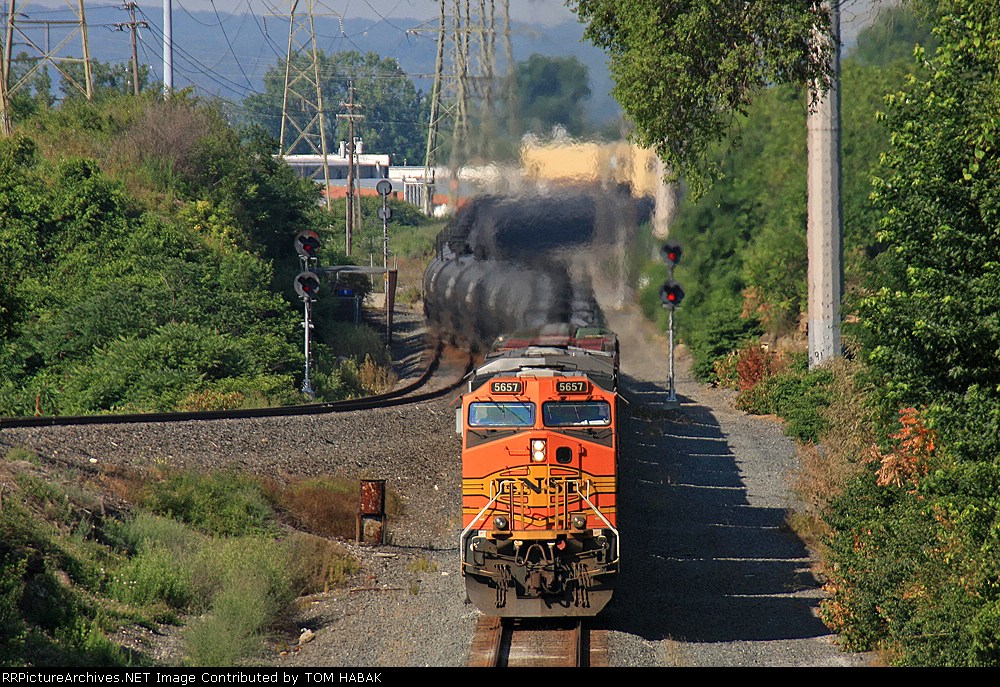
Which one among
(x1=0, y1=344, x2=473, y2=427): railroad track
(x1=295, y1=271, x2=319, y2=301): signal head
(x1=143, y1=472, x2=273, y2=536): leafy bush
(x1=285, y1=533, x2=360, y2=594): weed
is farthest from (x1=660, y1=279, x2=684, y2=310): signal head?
(x1=285, y1=533, x2=360, y2=594): weed

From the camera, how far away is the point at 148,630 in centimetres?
1519

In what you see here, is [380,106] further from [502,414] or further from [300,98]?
[502,414]

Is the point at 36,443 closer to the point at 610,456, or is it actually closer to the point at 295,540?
the point at 295,540

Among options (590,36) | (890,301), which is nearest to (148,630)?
(890,301)

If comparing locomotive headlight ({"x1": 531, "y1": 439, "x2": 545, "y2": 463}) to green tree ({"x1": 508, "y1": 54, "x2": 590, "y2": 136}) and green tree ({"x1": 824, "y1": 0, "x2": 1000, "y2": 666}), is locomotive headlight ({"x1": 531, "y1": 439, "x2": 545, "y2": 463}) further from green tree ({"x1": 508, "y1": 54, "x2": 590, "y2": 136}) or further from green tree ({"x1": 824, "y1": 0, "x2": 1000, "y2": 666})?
green tree ({"x1": 508, "y1": 54, "x2": 590, "y2": 136})

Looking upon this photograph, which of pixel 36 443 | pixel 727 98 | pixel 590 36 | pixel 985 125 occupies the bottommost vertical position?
pixel 36 443

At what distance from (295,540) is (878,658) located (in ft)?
30.4

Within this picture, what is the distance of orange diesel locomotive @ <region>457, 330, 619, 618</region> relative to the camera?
14.9 metres

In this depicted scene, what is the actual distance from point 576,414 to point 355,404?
1497 cm

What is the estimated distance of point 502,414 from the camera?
50.3 feet

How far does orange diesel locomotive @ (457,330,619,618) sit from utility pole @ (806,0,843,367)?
17.0 m

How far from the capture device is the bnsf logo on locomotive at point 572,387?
15.2m

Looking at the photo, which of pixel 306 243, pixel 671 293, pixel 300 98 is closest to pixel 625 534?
pixel 671 293

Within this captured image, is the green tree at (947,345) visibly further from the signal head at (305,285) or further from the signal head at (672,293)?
the signal head at (305,285)
